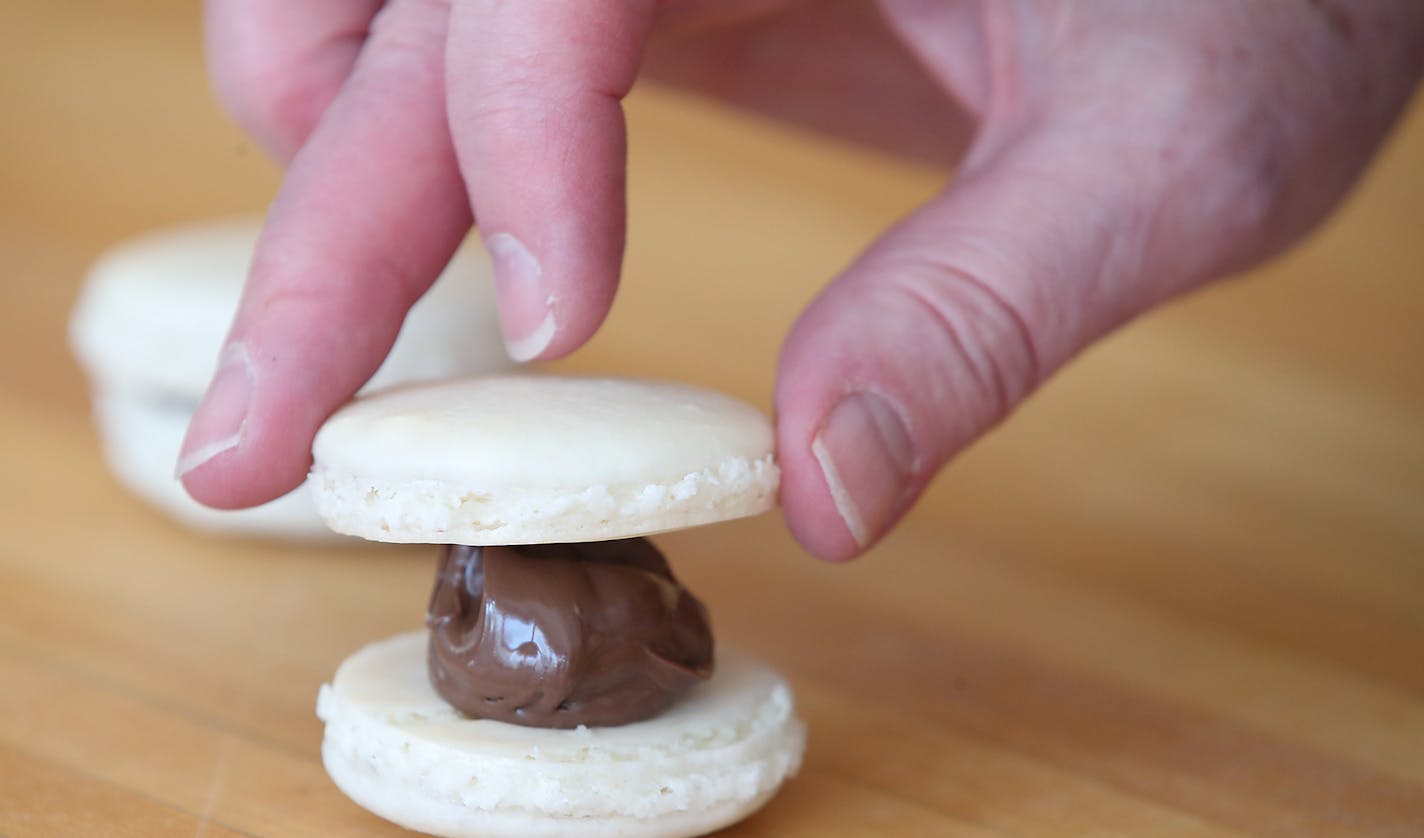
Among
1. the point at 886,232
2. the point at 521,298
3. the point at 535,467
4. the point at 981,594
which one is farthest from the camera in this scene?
the point at 981,594

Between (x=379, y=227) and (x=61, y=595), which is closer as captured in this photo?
(x=379, y=227)

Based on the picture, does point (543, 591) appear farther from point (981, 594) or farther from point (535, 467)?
point (981, 594)

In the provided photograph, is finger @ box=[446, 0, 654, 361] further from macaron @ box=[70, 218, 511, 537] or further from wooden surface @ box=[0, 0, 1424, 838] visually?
macaron @ box=[70, 218, 511, 537]

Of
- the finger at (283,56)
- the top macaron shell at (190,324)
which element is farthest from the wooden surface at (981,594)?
the finger at (283,56)

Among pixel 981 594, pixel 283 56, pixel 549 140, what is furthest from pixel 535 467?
pixel 981 594

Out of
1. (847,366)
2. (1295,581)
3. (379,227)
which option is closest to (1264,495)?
(1295,581)

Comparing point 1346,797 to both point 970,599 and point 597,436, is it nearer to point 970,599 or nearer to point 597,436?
point 970,599
